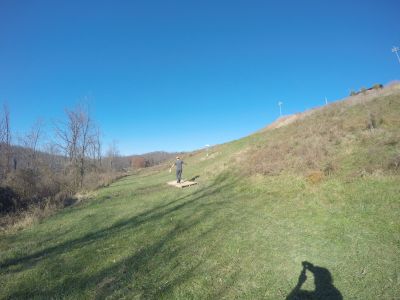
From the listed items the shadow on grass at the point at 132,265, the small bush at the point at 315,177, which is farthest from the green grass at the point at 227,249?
the small bush at the point at 315,177

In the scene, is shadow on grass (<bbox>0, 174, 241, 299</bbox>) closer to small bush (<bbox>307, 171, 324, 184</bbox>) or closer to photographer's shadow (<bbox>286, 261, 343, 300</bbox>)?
photographer's shadow (<bbox>286, 261, 343, 300</bbox>)

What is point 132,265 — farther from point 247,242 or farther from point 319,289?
point 319,289

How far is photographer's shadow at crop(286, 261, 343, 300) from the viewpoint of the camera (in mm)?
5074

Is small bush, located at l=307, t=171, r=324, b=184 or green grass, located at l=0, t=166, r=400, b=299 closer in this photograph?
green grass, located at l=0, t=166, r=400, b=299

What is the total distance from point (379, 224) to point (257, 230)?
345cm

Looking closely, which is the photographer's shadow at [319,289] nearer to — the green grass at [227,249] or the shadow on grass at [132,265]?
the green grass at [227,249]

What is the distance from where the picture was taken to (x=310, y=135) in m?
19.5

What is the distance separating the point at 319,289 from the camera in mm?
5266

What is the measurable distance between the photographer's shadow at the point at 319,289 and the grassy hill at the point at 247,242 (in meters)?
0.02

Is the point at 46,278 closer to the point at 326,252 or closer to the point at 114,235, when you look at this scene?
the point at 114,235

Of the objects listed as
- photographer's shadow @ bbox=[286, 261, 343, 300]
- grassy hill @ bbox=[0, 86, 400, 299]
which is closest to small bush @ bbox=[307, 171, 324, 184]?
grassy hill @ bbox=[0, 86, 400, 299]

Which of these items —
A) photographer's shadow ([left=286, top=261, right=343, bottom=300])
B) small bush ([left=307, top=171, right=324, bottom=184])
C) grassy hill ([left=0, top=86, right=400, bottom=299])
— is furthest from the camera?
small bush ([left=307, top=171, right=324, bottom=184])

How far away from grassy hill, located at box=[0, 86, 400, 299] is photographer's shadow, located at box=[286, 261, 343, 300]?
0.02 meters

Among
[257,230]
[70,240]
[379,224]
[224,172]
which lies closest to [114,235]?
[70,240]
